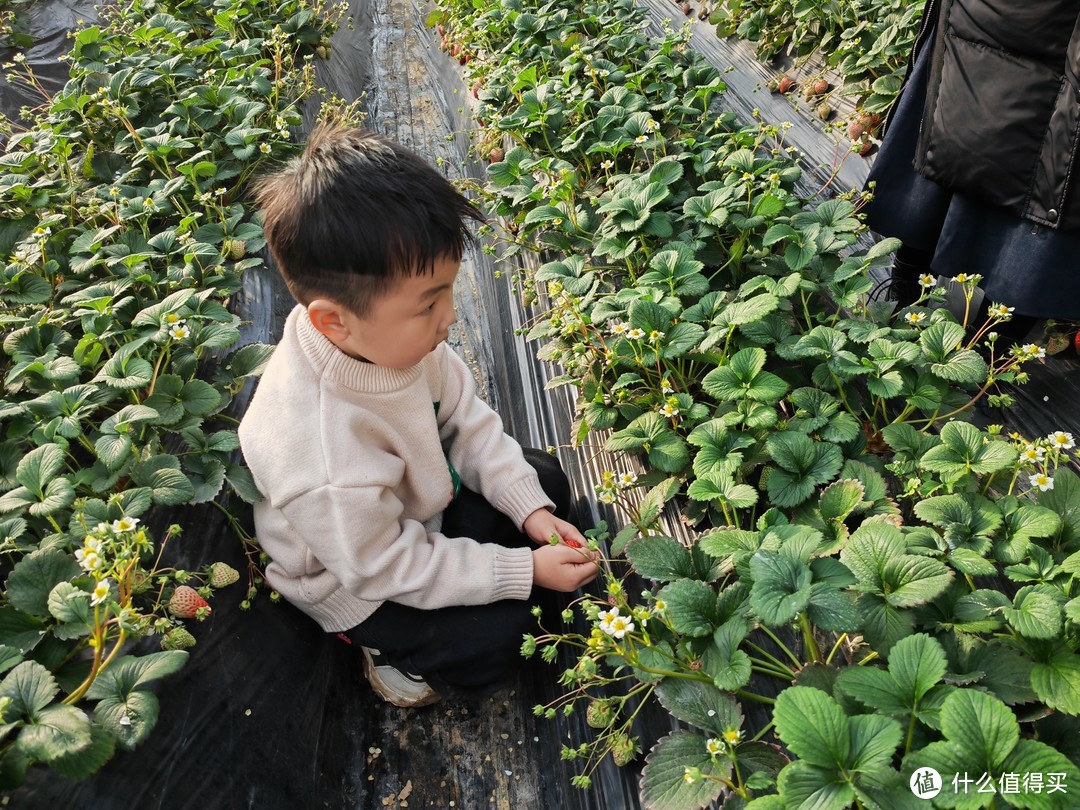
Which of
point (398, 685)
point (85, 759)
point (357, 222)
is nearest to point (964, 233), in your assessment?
point (357, 222)

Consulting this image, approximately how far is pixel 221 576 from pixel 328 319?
0.56 m

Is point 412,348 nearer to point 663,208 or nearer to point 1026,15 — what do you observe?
point 663,208

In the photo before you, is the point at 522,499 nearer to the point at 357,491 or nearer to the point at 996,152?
the point at 357,491

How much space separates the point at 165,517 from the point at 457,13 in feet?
10.9

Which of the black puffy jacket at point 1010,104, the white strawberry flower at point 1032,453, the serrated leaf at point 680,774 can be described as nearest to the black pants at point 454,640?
the serrated leaf at point 680,774

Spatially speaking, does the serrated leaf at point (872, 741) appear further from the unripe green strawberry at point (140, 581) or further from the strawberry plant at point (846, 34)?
the strawberry plant at point (846, 34)

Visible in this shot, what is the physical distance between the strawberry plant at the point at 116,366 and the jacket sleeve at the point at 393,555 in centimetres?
24

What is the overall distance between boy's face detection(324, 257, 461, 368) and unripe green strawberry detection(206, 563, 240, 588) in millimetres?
504

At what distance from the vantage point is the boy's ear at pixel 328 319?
1.26m

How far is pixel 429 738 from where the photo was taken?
160 centimetres

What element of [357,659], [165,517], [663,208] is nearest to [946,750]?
[357,659]

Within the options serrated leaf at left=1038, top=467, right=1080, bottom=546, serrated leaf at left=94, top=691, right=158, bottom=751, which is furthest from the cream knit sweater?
serrated leaf at left=1038, top=467, right=1080, bottom=546

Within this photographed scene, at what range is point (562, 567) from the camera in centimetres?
147

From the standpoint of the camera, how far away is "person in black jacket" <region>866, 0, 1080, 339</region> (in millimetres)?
1564
